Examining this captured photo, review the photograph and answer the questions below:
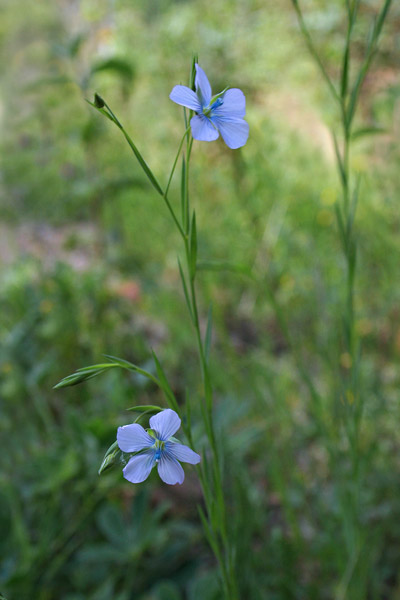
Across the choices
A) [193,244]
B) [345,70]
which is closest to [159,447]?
[193,244]

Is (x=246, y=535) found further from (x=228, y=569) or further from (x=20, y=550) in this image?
(x=20, y=550)

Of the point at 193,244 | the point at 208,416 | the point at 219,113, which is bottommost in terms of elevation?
the point at 208,416

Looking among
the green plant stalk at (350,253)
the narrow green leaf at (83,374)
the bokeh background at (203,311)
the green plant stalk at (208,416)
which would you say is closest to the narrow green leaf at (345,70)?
the green plant stalk at (350,253)

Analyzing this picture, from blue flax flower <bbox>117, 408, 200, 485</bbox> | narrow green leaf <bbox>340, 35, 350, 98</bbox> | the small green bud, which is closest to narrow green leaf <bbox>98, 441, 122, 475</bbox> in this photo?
blue flax flower <bbox>117, 408, 200, 485</bbox>

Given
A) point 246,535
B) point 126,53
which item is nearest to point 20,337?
point 246,535

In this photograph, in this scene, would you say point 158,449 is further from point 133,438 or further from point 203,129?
point 203,129

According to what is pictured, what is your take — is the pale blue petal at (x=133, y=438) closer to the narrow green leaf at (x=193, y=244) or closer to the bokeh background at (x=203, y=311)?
the narrow green leaf at (x=193, y=244)

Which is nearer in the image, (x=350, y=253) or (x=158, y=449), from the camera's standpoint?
(x=158, y=449)
